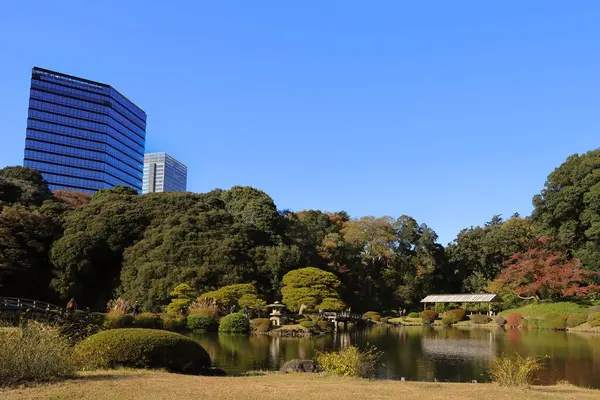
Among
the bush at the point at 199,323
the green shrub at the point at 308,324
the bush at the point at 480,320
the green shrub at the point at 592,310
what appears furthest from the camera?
the bush at the point at 480,320

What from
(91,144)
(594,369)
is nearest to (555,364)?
(594,369)

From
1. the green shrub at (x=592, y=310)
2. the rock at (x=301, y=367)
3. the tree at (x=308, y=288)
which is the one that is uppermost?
the tree at (x=308, y=288)

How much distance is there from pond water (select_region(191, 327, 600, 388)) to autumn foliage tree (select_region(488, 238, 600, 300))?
11761 mm

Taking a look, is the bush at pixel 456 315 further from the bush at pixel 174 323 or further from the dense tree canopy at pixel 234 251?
the bush at pixel 174 323

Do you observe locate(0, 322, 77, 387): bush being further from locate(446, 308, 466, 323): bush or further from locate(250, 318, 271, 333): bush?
locate(446, 308, 466, 323): bush

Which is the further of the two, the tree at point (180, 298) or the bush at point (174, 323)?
the tree at point (180, 298)

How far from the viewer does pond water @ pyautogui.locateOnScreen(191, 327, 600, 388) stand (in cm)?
1307

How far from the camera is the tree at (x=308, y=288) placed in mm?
32219

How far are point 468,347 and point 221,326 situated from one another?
1249 centimetres

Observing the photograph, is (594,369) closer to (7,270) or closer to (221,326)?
(221,326)

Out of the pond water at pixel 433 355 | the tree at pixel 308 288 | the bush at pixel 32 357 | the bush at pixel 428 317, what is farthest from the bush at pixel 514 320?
the bush at pixel 32 357

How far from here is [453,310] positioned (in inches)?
1581

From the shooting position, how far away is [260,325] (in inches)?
1043

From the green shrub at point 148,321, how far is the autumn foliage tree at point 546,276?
25857mm
